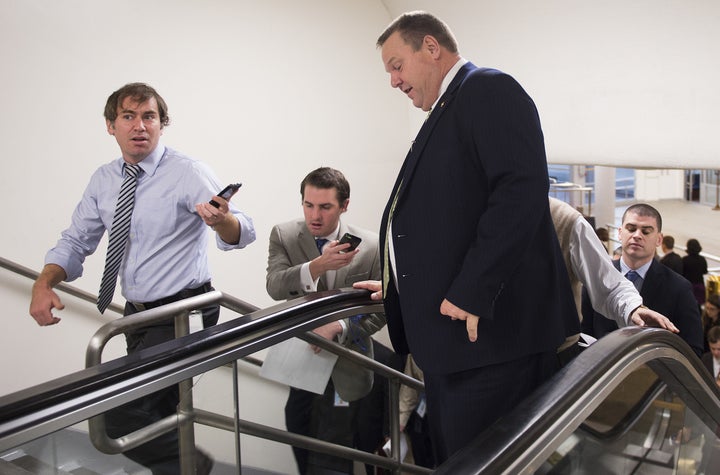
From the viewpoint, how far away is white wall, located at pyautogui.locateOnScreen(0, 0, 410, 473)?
4.39 meters

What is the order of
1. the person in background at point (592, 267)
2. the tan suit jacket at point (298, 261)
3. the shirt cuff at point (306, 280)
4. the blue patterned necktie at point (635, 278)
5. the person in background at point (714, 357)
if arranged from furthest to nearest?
the person in background at point (714, 357) < the blue patterned necktie at point (635, 278) < the tan suit jacket at point (298, 261) < the shirt cuff at point (306, 280) < the person in background at point (592, 267)

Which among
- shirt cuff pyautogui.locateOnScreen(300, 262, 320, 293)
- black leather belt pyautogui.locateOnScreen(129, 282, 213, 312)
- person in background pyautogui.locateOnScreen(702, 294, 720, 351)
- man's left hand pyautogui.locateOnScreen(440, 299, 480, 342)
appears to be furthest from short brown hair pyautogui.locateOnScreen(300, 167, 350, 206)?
person in background pyautogui.locateOnScreen(702, 294, 720, 351)

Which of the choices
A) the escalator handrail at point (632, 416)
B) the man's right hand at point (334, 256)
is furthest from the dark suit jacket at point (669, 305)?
the man's right hand at point (334, 256)

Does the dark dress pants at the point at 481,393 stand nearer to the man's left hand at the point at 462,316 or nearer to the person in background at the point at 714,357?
the man's left hand at the point at 462,316

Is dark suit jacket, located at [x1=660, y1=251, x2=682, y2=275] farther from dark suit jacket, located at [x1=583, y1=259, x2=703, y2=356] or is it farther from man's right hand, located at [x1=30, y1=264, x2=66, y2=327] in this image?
man's right hand, located at [x1=30, y1=264, x2=66, y2=327]

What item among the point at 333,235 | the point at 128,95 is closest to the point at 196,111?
the point at 333,235

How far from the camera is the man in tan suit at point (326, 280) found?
2582 millimetres

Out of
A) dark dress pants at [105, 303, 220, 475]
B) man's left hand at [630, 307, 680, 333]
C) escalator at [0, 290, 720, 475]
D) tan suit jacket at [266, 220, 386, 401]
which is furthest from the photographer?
tan suit jacket at [266, 220, 386, 401]

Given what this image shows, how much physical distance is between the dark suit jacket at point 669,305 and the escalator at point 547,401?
945 millimetres

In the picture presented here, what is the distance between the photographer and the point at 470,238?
1.89 meters

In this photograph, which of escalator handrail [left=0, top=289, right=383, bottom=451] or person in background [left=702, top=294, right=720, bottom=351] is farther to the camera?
person in background [left=702, top=294, right=720, bottom=351]

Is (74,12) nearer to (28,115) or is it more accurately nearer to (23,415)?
(28,115)

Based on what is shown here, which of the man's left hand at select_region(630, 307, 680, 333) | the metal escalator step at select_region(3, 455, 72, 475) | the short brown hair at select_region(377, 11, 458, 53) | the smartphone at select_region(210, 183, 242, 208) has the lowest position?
the metal escalator step at select_region(3, 455, 72, 475)

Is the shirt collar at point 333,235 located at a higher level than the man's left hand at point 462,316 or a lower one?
higher
